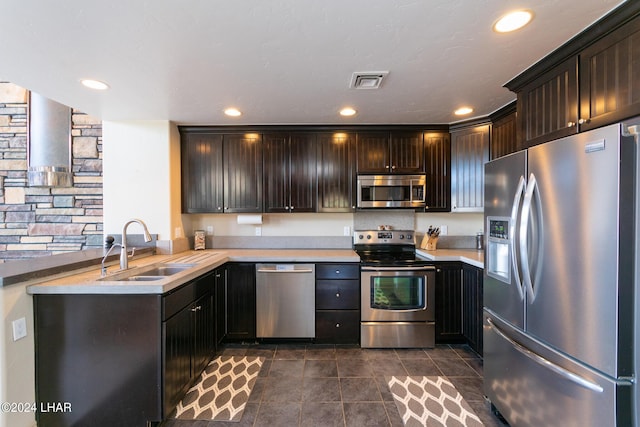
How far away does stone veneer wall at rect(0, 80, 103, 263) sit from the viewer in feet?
10.1

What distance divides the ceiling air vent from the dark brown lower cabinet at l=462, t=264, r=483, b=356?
6.27ft

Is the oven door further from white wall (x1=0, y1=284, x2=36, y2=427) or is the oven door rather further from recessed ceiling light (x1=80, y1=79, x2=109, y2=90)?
recessed ceiling light (x1=80, y1=79, x2=109, y2=90)

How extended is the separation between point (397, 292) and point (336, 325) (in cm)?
73

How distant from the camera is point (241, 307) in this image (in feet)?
9.29

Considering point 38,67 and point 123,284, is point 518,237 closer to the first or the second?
point 123,284

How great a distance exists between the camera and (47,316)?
1.68m

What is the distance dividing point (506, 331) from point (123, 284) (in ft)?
8.06

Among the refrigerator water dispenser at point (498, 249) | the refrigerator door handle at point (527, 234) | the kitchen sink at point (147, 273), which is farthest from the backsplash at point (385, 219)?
the kitchen sink at point (147, 273)

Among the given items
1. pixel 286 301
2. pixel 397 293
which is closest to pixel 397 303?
pixel 397 293

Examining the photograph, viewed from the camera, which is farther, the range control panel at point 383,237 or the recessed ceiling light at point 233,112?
the range control panel at point 383,237

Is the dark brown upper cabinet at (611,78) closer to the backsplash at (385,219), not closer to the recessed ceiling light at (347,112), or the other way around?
the recessed ceiling light at (347,112)

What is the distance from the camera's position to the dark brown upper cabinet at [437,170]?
310cm

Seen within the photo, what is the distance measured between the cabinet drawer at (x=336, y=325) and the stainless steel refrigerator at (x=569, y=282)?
134cm

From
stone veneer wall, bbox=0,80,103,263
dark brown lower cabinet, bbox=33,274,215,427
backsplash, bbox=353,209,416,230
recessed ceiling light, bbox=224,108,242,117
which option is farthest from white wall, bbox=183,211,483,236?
dark brown lower cabinet, bbox=33,274,215,427
